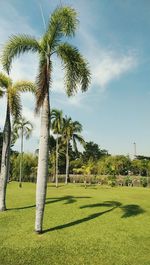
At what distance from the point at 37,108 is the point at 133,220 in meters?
7.74

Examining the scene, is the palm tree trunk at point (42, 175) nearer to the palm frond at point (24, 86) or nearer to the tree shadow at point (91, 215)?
the tree shadow at point (91, 215)

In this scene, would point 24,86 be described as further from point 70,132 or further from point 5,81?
point 70,132

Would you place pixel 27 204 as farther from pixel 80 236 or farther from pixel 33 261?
pixel 33 261

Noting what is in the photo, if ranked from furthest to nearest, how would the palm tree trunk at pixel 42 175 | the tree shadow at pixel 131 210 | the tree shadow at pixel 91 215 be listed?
1. the tree shadow at pixel 131 210
2. the tree shadow at pixel 91 215
3. the palm tree trunk at pixel 42 175

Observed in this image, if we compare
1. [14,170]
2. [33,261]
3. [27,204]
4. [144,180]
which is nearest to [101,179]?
[144,180]

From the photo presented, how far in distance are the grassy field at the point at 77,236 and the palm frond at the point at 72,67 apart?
20.9ft

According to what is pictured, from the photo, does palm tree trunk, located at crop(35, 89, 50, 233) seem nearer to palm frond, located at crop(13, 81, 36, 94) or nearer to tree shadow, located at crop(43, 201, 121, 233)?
tree shadow, located at crop(43, 201, 121, 233)

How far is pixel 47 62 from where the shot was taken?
15500mm

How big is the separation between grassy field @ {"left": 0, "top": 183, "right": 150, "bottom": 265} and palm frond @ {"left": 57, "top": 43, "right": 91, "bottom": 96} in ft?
20.9

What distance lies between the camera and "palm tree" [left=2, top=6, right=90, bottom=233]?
14.2 m

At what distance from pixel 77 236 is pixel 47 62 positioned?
7.62m

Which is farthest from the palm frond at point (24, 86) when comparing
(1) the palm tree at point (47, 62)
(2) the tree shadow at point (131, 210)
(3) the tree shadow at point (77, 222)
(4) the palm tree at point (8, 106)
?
(2) the tree shadow at point (131, 210)

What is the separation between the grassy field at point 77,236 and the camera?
11.1 meters

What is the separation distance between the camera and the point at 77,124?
2164 inches
